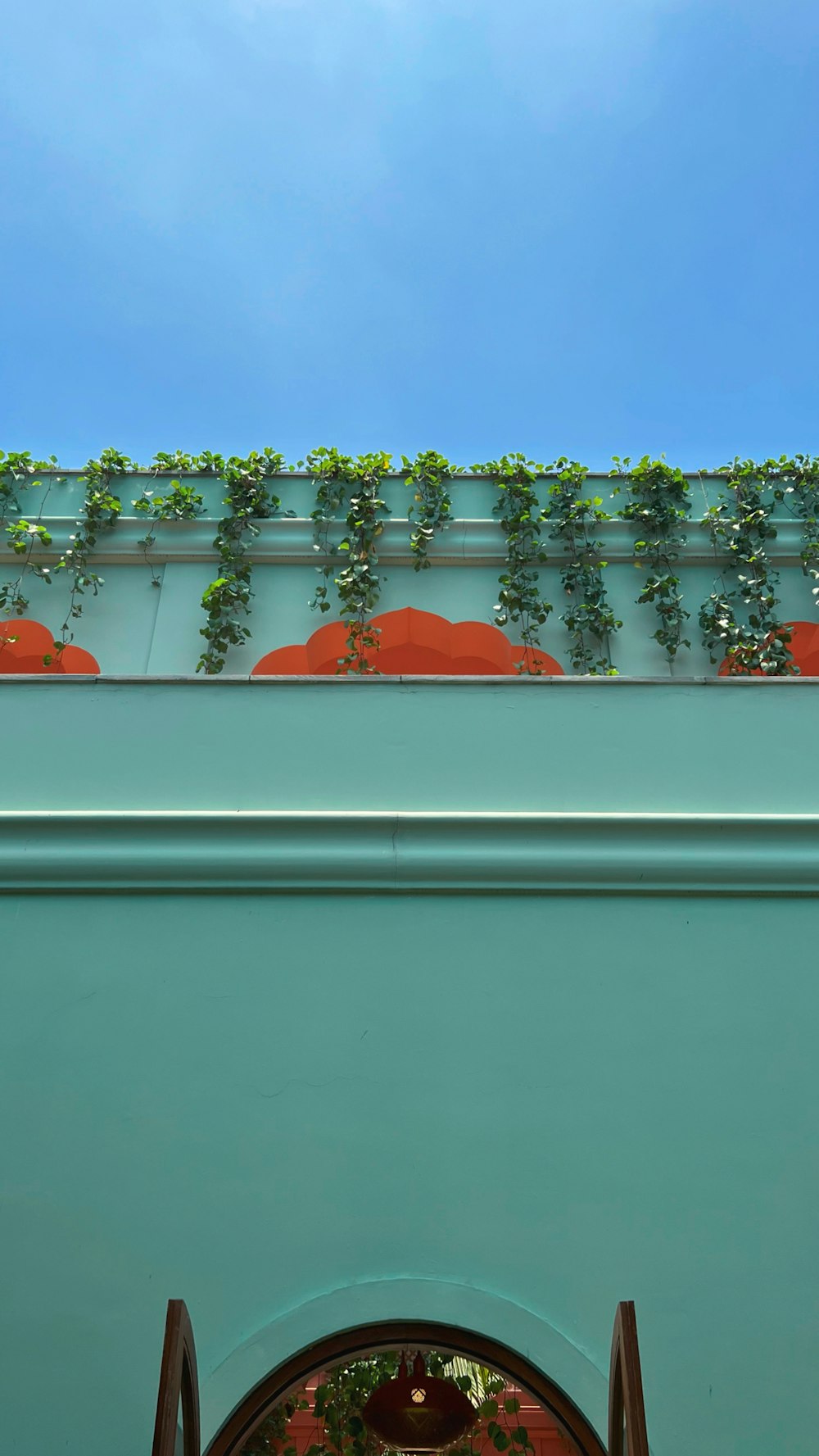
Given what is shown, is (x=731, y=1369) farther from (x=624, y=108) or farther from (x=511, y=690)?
(x=624, y=108)

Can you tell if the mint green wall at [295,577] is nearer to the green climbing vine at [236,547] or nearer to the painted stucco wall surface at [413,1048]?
the green climbing vine at [236,547]

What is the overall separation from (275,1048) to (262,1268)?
655 millimetres

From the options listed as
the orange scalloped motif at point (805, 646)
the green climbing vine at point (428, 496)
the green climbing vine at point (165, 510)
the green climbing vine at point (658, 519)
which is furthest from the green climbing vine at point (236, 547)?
the orange scalloped motif at point (805, 646)

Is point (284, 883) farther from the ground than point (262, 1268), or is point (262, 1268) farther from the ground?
point (284, 883)

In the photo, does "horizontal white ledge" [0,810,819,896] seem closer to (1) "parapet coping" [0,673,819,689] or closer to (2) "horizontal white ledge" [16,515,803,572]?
(1) "parapet coping" [0,673,819,689]

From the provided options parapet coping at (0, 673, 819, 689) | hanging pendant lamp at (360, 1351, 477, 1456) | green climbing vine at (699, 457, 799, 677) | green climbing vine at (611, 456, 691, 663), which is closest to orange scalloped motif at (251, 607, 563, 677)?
green climbing vine at (611, 456, 691, 663)

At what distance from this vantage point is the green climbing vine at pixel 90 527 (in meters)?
7.00

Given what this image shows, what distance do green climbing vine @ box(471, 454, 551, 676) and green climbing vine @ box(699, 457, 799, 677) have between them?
0.99 m

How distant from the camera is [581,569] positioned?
6984 mm

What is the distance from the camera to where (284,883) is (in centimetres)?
404

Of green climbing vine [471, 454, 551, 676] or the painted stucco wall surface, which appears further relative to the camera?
green climbing vine [471, 454, 551, 676]

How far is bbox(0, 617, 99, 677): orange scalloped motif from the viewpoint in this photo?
6926 mm

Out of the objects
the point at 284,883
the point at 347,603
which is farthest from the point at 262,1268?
the point at 347,603

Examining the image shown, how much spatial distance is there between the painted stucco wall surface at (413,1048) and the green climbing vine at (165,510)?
9.33 feet
